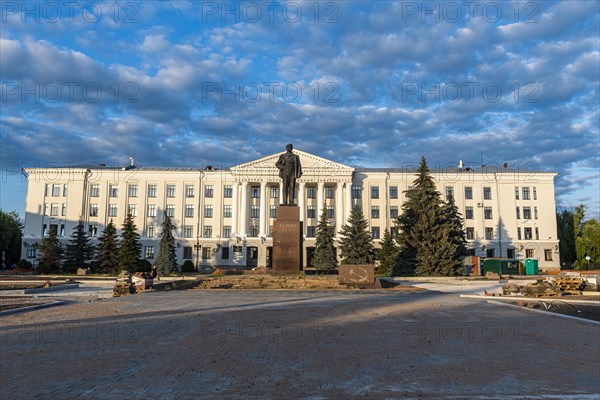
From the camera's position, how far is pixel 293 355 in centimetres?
646

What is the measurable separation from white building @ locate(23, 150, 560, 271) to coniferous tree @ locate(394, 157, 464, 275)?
19.1 metres

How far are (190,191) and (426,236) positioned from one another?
33507 millimetres

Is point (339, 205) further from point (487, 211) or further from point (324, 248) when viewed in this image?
point (487, 211)

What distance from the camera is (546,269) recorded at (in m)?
53.9

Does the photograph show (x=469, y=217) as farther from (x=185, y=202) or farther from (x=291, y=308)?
(x=291, y=308)

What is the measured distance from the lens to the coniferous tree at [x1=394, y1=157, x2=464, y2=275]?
1448 inches

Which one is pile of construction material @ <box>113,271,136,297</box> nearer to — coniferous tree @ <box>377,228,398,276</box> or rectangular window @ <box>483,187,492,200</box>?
coniferous tree @ <box>377,228,398,276</box>

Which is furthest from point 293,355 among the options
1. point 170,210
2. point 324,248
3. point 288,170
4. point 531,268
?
point 170,210

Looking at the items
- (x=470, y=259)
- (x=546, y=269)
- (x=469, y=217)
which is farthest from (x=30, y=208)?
(x=546, y=269)

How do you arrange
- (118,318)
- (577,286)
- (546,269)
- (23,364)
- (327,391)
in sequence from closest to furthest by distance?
(327,391) → (23,364) → (118,318) → (577,286) → (546,269)

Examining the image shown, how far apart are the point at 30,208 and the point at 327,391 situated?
6302 centimetres

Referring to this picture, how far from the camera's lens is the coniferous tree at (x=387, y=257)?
40.2m

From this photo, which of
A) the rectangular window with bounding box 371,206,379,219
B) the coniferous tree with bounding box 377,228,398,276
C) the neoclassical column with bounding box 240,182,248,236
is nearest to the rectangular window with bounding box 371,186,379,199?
the rectangular window with bounding box 371,206,379,219

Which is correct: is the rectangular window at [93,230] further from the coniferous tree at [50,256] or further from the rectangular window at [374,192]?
the rectangular window at [374,192]
